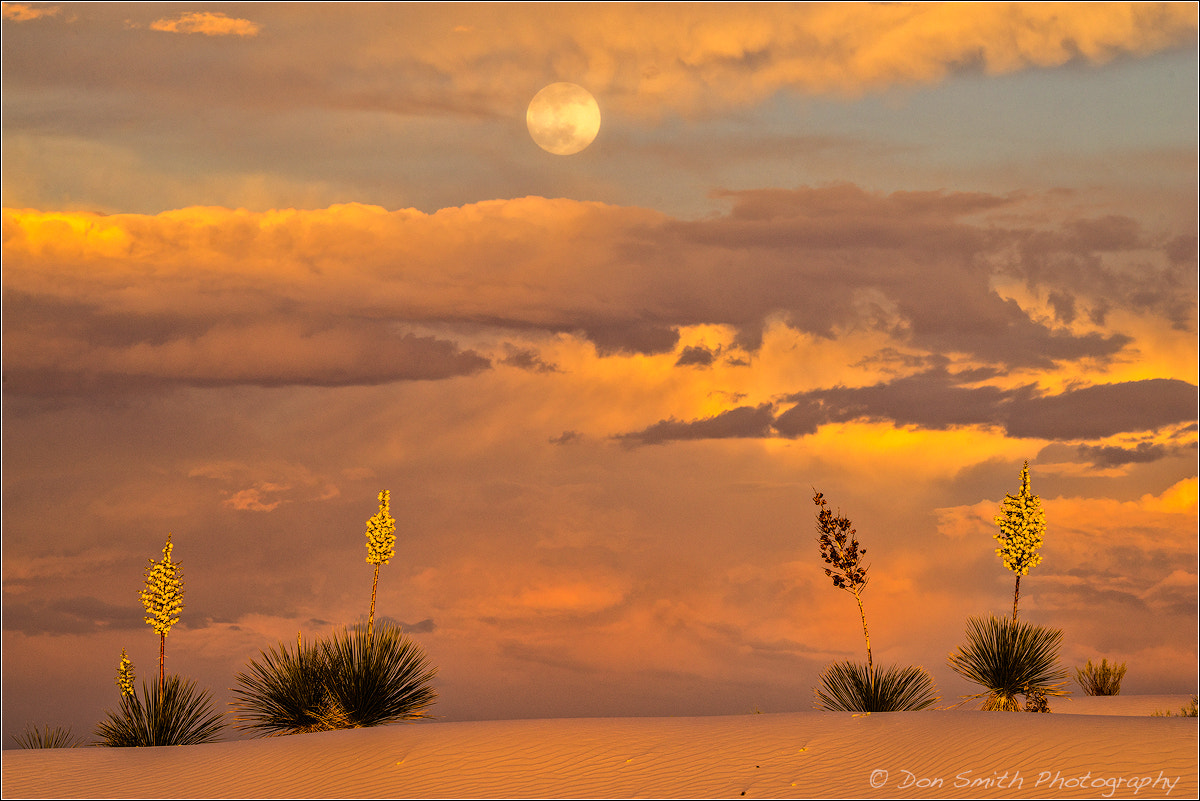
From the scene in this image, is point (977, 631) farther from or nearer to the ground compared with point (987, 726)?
farther from the ground

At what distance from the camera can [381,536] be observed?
19922 millimetres

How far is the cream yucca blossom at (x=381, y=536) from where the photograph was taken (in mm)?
19891

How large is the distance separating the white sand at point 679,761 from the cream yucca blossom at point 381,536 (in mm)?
2809

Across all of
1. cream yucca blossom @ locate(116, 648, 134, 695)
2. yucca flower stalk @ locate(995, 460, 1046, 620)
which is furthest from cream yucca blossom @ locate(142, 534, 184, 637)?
yucca flower stalk @ locate(995, 460, 1046, 620)

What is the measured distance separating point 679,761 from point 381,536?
21.6 ft

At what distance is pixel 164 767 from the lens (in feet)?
59.1

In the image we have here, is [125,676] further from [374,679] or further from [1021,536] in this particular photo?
[1021,536]

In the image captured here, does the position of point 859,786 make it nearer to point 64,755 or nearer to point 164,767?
point 164,767

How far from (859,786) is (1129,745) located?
3.61 m

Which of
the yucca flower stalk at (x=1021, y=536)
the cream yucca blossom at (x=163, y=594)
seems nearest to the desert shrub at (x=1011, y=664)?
the yucca flower stalk at (x=1021, y=536)

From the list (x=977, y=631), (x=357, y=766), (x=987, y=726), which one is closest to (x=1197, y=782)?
(x=987, y=726)

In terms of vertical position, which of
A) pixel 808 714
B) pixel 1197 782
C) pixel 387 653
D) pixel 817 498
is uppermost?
pixel 817 498

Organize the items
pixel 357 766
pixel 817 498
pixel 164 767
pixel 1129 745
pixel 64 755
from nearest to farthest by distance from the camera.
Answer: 1. pixel 1129 745
2. pixel 357 766
3. pixel 164 767
4. pixel 64 755
5. pixel 817 498

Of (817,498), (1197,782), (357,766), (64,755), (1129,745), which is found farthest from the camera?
(817,498)
